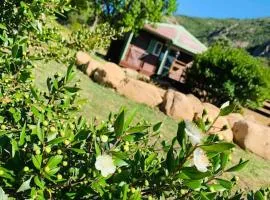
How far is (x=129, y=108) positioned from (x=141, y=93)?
7.31 feet

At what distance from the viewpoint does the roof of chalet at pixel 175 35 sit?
36.4 metres

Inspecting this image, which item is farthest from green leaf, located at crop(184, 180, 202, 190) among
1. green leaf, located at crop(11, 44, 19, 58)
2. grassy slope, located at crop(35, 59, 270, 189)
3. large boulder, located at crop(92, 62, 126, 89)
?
large boulder, located at crop(92, 62, 126, 89)

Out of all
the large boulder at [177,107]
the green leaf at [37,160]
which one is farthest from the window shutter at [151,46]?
the green leaf at [37,160]

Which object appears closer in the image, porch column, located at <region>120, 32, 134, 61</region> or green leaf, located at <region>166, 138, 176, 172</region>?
green leaf, located at <region>166, 138, 176, 172</region>

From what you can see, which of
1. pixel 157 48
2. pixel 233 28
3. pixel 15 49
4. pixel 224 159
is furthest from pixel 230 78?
pixel 233 28

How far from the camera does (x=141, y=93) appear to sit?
1822 centimetres

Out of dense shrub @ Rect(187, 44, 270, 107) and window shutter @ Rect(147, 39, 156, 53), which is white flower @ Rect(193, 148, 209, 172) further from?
window shutter @ Rect(147, 39, 156, 53)

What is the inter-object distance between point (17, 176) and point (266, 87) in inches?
929

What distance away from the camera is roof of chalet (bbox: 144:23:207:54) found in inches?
1435

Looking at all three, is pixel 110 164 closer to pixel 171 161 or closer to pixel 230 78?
pixel 171 161

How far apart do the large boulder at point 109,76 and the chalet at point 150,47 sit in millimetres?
15635

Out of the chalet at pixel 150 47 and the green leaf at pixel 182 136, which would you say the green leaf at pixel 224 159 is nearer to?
the green leaf at pixel 182 136

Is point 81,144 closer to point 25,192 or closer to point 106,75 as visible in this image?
point 25,192

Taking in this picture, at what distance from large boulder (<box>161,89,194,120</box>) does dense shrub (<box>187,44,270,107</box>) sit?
6.90m
